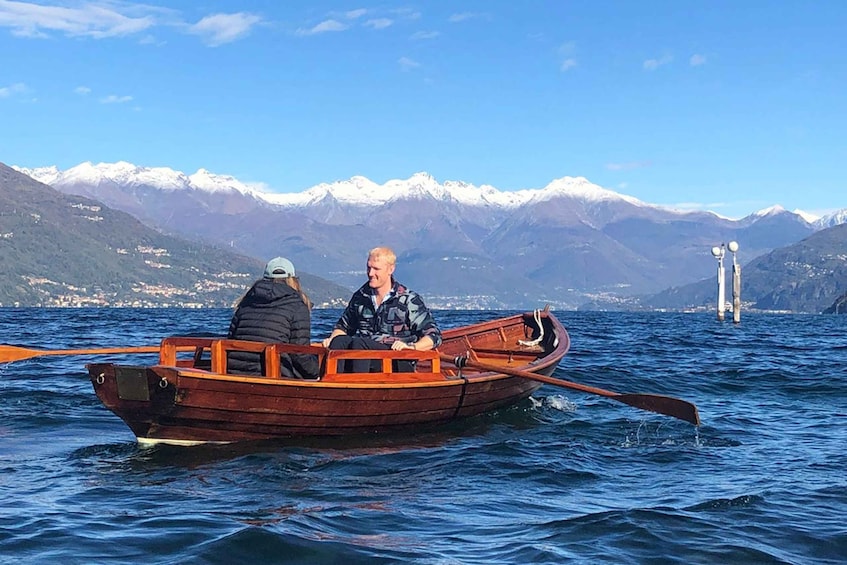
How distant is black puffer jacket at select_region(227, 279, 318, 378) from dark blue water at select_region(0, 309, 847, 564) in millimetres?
1105

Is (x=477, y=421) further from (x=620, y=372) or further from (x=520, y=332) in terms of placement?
(x=620, y=372)

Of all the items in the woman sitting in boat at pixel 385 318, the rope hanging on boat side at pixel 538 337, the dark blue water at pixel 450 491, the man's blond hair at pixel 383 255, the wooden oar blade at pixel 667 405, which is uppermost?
the man's blond hair at pixel 383 255

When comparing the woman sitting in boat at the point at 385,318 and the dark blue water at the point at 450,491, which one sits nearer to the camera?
the dark blue water at the point at 450,491

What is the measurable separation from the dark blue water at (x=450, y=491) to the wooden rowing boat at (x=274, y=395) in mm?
271

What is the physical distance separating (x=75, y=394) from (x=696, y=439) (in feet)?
34.9

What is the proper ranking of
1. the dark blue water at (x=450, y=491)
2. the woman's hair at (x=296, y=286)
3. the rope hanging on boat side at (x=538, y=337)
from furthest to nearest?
the rope hanging on boat side at (x=538, y=337), the woman's hair at (x=296, y=286), the dark blue water at (x=450, y=491)

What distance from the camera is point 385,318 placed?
14.4 m

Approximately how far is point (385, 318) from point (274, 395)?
10.5 ft

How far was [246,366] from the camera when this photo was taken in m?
12.0

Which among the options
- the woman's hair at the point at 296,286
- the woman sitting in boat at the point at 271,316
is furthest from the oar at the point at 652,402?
the woman sitting in boat at the point at 271,316

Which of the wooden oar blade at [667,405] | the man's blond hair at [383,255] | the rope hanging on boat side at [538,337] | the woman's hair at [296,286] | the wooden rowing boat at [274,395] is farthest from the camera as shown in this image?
the rope hanging on boat side at [538,337]

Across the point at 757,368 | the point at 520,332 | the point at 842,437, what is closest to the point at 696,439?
the point at 842,437

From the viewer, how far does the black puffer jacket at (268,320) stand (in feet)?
39.2

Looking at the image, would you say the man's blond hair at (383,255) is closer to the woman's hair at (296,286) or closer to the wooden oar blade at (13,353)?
the woman's hair at (296,286)
